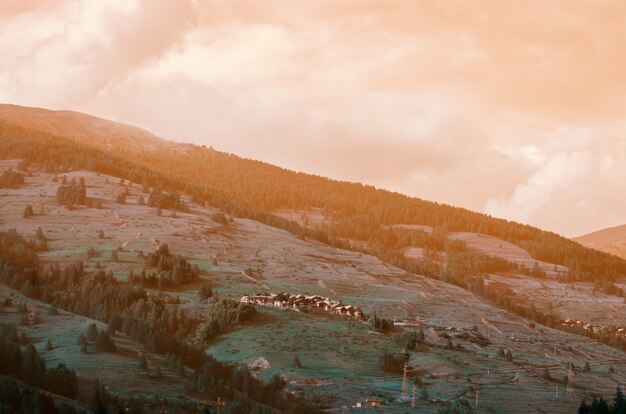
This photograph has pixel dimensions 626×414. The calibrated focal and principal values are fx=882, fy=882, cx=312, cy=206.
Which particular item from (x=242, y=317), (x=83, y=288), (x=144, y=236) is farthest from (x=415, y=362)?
(x=144, y=236)

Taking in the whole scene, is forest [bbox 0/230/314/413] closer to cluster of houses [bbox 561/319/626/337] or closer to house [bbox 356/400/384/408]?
house [bbox 356/400/384/408]

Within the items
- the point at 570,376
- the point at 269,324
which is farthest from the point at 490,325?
the point at 269,324

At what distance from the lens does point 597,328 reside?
622 ft

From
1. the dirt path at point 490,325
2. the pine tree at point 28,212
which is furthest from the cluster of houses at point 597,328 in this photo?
the pine tree at point 28,212

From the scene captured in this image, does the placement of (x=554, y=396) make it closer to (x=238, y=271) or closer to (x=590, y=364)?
(x=590, y=364)

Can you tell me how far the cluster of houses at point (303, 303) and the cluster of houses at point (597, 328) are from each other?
215 ft

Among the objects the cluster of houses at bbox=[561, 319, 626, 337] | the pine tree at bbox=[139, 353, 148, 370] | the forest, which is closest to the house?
the forest

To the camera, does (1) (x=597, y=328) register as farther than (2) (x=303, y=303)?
Yes

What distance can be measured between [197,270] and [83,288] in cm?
3121

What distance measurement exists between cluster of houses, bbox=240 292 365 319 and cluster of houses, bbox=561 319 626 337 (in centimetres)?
6546

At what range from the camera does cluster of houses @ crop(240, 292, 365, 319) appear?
135 meters

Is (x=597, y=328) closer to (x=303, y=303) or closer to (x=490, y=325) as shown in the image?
(x=490, y=325)

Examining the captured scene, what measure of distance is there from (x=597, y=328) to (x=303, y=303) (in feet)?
272

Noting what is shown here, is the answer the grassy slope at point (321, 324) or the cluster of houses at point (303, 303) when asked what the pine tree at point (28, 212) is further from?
the cluster of houses at point (303, 303)
